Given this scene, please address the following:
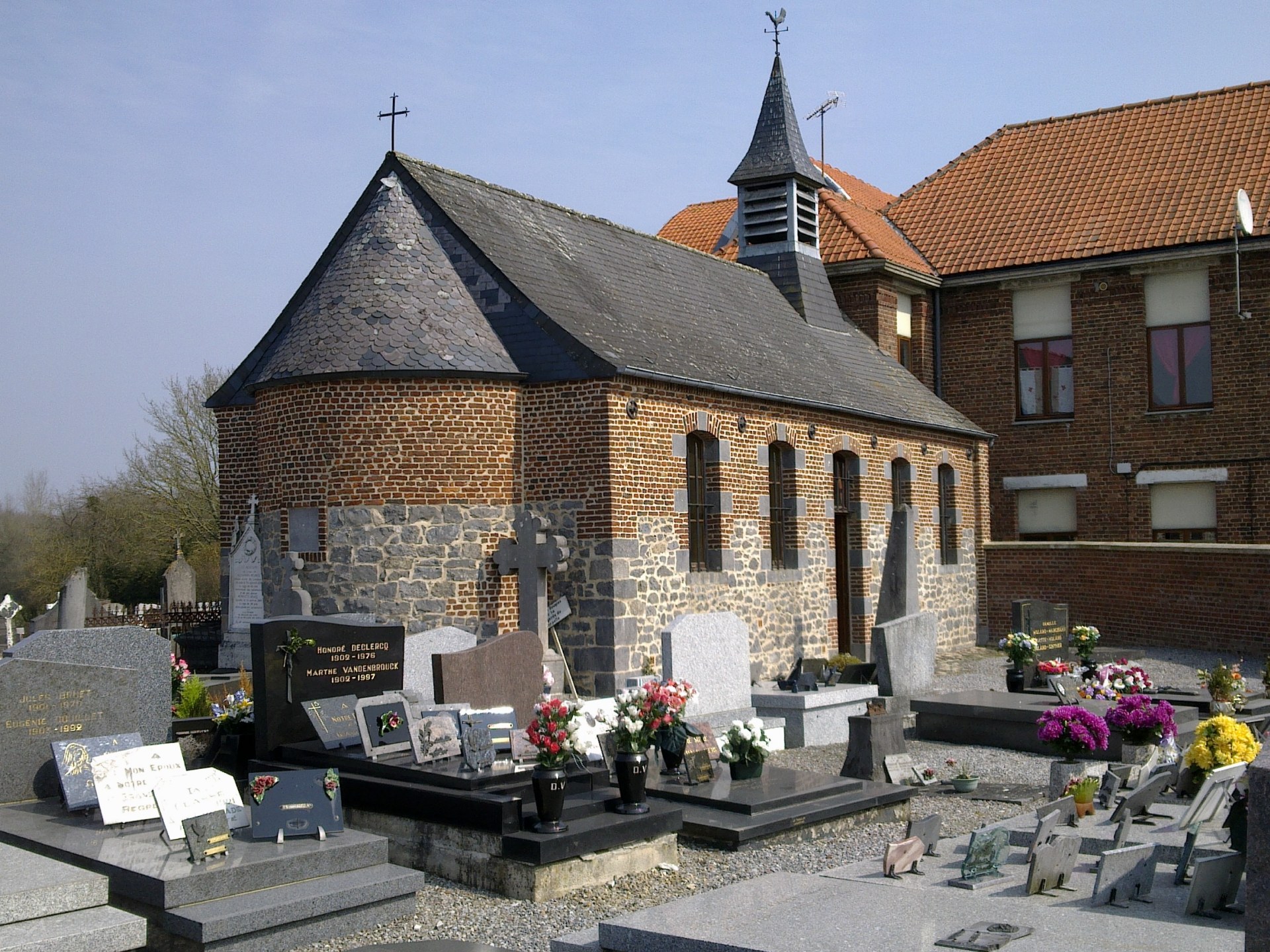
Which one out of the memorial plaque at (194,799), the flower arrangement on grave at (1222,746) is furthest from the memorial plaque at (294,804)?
the flower arrangement on grave at (1222,746)

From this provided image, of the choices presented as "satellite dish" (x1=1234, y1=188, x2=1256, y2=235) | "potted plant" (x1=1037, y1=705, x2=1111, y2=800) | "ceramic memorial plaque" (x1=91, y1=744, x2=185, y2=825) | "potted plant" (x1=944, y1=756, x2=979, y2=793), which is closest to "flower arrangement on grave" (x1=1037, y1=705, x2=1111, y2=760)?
"potted plant" (x1=1037, y1=705, x2=1111, y2=800)

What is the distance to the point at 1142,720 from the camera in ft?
34.8

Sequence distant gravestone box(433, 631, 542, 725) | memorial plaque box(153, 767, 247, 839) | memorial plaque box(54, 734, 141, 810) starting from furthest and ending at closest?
distant gravestone box(433, 631, 542, 725), memorial plaque box(54, 734, 141, 810), memorial plaque box(153, 767, 247, 839)

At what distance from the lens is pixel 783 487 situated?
19.5m

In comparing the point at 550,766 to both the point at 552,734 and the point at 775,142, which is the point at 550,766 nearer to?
the point at 552,734

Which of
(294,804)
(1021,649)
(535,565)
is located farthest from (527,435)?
(294,804)

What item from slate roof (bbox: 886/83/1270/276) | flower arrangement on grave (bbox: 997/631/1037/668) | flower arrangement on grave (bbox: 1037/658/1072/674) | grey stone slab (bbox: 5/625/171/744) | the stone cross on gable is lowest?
flower arrangement on grave (bbox: 1037/658/1072/674)

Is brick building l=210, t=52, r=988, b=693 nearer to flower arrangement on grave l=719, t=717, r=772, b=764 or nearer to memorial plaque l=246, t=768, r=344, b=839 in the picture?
flower arrangement on grave l=719, t=717, r=772, b=764

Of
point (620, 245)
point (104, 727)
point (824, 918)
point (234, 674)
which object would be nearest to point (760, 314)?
point (620, 245)

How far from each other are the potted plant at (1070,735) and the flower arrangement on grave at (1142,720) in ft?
1.74

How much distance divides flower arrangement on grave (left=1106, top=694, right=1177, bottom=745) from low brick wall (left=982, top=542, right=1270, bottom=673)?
36.7 ft

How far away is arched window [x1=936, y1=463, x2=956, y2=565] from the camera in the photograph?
81.2 feet

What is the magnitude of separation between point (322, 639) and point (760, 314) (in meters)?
13.8

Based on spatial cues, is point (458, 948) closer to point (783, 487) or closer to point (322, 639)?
point (322, 639)
